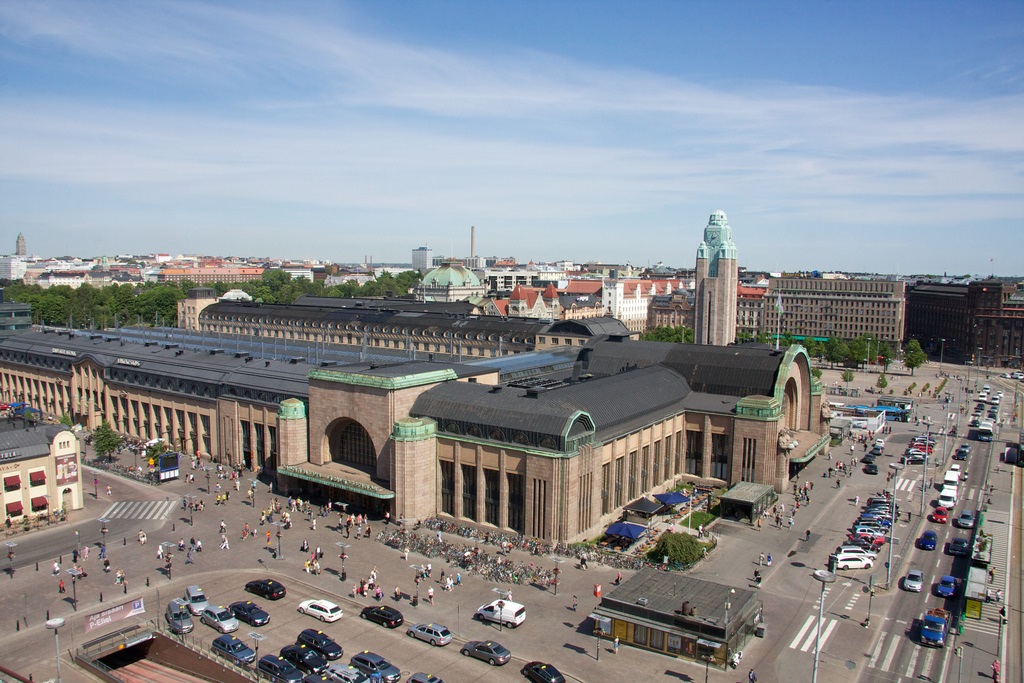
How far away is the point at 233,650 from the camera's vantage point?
47.2 meters

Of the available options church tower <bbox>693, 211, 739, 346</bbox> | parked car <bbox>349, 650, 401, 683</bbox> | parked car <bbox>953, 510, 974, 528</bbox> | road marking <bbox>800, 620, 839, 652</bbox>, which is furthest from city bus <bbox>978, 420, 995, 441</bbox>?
parked car <bbox>349, 650, 401, 683</bbox>

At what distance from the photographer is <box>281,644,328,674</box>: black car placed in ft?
150

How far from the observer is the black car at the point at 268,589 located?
2199 inches

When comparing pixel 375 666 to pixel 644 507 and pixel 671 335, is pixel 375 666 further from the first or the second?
pixel 671 335

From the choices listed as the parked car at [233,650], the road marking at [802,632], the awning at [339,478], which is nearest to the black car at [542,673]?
the road marking at [802,632]

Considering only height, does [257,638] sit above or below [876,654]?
above

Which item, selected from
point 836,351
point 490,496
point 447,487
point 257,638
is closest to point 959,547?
point 490,496

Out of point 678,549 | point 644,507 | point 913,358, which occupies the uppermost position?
point 913,358

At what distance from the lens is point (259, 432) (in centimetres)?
9062

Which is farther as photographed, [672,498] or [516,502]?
[672,498]

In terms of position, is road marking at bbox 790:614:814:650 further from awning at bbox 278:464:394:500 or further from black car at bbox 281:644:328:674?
awning at bbox 278:464:394:500

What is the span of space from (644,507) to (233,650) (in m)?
38.4

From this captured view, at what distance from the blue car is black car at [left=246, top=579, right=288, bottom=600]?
47216 millimetres

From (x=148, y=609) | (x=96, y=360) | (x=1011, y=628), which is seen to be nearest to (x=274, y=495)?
(x=148, y=609)
